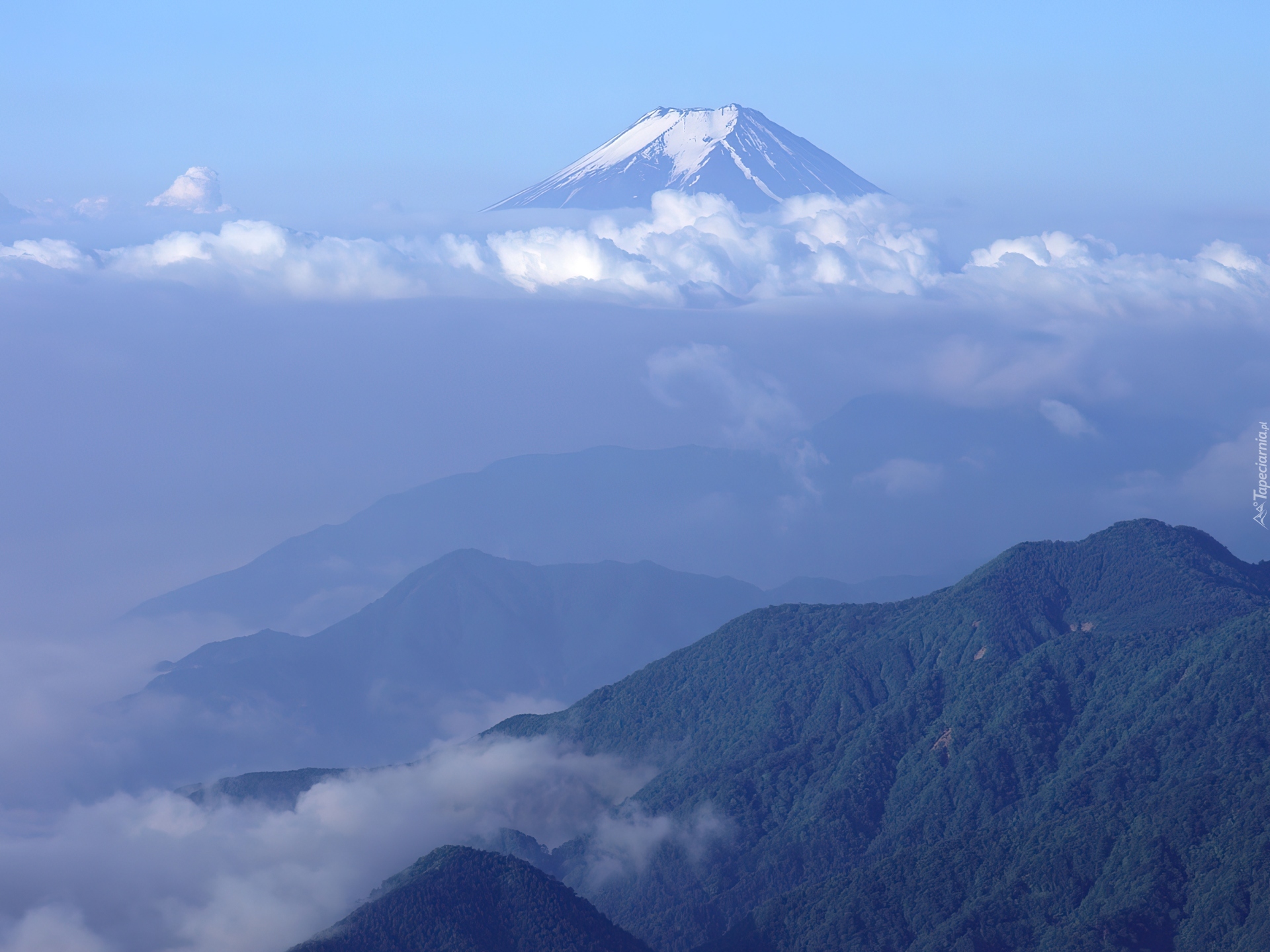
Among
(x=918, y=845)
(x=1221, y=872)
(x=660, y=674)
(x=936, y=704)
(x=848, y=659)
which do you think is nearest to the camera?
(x=1221, y=872)

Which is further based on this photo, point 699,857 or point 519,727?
point 519,727

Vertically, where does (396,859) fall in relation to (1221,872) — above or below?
below

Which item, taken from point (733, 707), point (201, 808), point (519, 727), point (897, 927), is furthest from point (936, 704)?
point (201, 808)

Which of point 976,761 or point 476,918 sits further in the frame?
point 976,761

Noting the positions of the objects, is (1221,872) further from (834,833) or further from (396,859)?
(396,859)

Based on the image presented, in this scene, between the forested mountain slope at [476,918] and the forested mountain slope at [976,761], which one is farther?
the forested mountain slope at [976,761]

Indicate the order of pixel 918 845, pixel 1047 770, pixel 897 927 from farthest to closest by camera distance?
pixel 1047 770, pixel 918 845, pixel 897 927

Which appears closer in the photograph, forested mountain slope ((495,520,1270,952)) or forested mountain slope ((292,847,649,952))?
forested mountain slope ((292,847,649,952))

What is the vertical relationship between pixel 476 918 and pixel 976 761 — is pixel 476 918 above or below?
below
